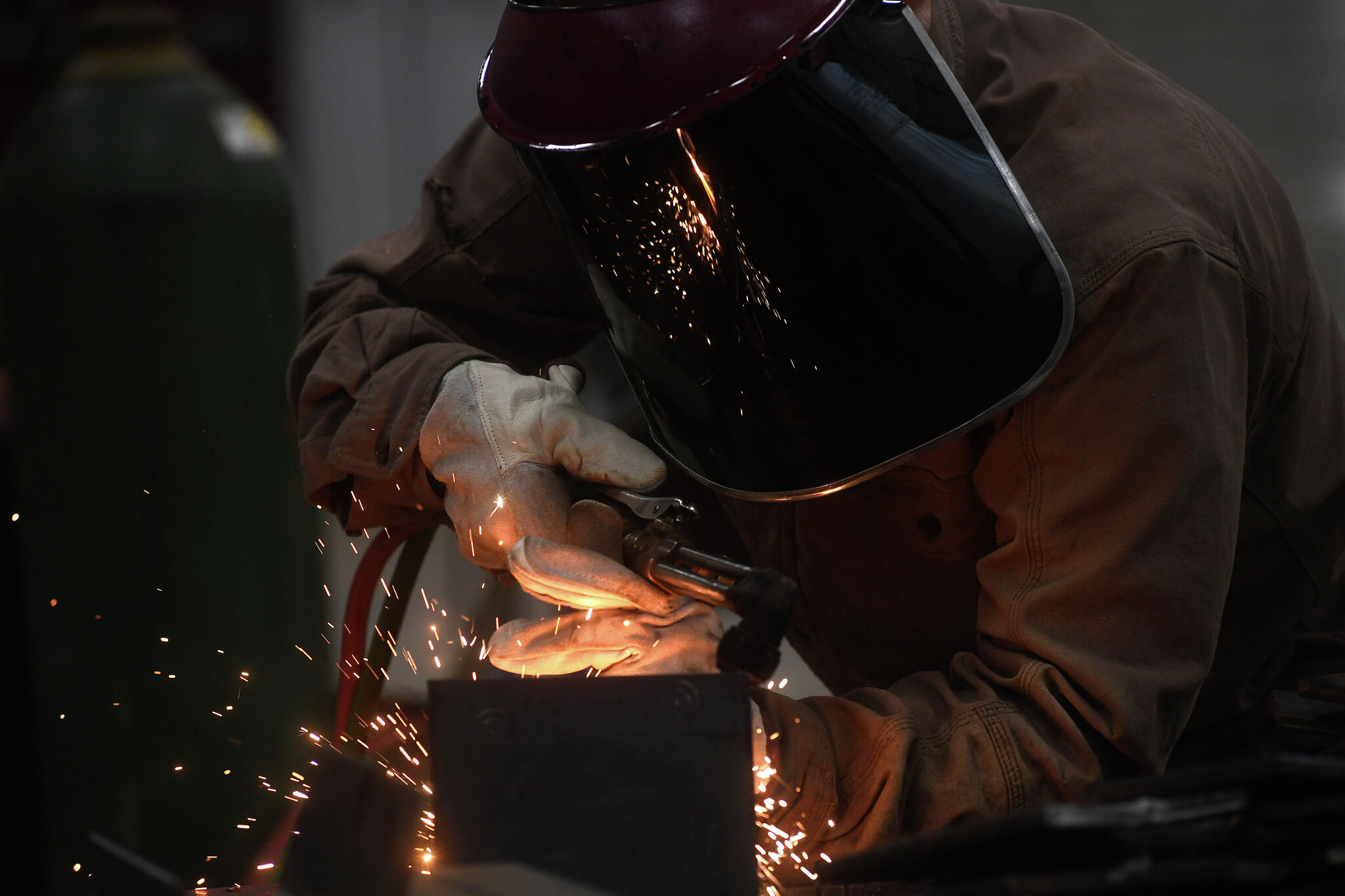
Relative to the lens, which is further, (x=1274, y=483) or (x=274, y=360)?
(x=274, y=360)

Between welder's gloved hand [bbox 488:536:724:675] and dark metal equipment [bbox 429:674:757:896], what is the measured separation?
9.7 inches

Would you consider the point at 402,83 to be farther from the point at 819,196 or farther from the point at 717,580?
the point at 717,580

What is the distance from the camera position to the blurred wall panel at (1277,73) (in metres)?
3.62

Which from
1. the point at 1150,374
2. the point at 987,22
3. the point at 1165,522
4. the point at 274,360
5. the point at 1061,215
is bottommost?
the point at 274,360

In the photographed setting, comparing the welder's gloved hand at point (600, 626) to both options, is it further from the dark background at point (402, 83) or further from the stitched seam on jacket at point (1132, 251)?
the dark background at point (402, 83)

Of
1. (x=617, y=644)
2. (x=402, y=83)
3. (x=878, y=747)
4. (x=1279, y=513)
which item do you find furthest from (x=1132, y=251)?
(x=402, y=83)

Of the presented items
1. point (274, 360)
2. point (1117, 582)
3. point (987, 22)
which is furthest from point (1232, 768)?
point (274, 360)

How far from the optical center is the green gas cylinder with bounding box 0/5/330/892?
3.36 metres

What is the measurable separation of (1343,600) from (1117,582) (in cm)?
74

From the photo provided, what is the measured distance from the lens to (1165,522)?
1233 millimetres

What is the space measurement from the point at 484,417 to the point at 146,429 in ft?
7.58

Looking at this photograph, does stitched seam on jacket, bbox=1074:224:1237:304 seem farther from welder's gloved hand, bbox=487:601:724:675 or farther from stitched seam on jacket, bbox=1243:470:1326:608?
welder's gloved hand, bbox=487:601:724:675

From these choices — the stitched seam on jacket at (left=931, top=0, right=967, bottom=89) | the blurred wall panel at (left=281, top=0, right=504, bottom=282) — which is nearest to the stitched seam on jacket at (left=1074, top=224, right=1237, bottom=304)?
the stitched seam on jacket at (left=931, top=0, right=967, bottom=89)

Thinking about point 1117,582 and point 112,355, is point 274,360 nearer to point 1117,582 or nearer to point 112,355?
point 112,355
